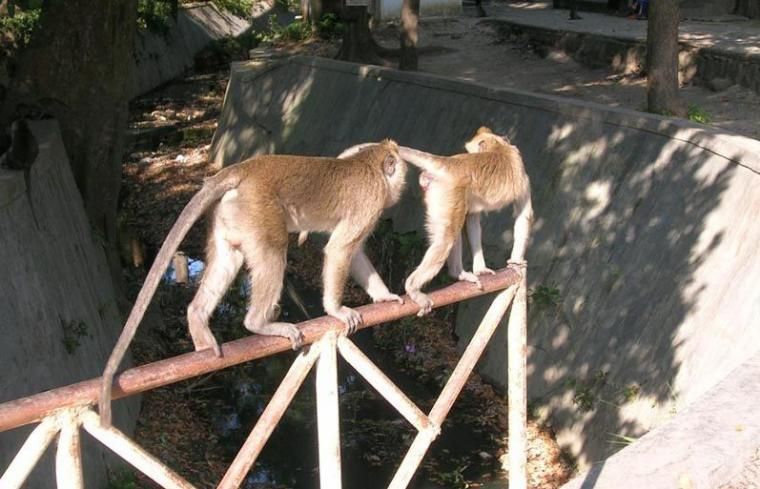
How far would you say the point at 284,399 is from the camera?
301cm

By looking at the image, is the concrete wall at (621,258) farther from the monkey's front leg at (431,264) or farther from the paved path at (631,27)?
the paved path at (631,27)

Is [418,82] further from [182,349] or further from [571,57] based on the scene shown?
[571,57]

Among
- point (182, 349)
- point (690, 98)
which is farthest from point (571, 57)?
point (182, 349)

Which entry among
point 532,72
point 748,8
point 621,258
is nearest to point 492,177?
point 621,258

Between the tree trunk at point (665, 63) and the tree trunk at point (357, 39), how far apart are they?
641cm

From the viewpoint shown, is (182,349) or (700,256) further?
(182,349)

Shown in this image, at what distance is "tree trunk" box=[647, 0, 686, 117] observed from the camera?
10.9 metres

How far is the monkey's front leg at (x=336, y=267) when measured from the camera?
4406 millimetres

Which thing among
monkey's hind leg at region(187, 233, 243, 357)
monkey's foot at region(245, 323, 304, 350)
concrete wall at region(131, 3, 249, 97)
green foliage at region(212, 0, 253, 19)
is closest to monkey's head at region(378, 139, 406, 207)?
monkey's hind leg at region(187, 233, 243, 357)

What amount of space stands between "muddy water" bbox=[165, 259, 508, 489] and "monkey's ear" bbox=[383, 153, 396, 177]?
3652 millimetres

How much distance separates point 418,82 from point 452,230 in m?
7.45

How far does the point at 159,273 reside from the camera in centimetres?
308

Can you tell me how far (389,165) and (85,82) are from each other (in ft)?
18.6

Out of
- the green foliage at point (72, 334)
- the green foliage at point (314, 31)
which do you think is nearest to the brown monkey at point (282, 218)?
the green foliage at point (72, 334)
